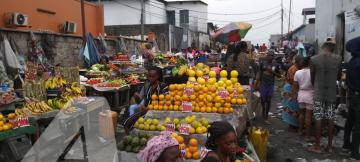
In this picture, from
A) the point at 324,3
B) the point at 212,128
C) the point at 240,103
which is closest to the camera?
the point at 212,128

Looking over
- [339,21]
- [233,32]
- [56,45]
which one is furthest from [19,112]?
[339,21]

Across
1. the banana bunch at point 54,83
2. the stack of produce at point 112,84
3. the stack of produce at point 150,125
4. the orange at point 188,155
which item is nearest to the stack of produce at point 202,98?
the stack of produce at point 150,125

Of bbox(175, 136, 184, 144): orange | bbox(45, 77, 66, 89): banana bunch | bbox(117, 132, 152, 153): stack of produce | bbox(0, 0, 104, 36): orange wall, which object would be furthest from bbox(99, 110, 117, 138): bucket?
bbox(0, 0, 104, 36): orange wall

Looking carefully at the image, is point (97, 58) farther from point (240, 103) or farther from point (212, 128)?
point (212, 128)

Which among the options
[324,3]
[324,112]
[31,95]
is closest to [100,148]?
[31,95]

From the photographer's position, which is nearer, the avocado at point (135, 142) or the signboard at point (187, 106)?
the avocado at point (135, 142)

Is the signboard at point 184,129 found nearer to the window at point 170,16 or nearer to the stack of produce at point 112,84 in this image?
the stack of produce at point 112,84

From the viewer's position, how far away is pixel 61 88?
25.7 feet

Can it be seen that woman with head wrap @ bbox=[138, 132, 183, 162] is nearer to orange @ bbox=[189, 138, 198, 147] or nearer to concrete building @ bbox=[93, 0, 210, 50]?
orange @ bbox=[189, 138, 198, 147]

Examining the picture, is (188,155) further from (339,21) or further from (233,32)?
(339,21)

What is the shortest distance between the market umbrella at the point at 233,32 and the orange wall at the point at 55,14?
6.06 m

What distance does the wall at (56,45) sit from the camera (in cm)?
1031

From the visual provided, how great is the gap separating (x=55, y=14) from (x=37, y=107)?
8.78 m

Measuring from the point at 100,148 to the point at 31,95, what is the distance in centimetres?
163
